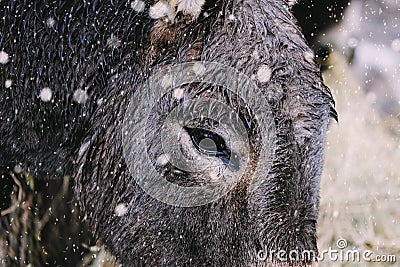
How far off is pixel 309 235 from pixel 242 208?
0.14 metres

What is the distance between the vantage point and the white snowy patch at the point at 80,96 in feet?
4.78

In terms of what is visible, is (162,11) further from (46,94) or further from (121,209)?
(121,209)

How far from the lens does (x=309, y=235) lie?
1.31m

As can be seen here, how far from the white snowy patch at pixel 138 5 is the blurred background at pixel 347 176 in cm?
61

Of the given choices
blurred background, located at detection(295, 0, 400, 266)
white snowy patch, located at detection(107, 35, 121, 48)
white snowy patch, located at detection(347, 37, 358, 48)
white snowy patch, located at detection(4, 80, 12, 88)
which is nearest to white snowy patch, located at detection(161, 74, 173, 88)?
white snowy patch, located at detection(107, 35, 121, 48)

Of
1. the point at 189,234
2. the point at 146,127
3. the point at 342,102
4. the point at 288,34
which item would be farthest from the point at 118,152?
the point at 342,102

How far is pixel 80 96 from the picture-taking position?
1460 mm

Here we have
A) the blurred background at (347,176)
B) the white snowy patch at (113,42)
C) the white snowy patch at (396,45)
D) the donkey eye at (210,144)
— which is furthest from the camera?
the white snowy patch at (396,45)

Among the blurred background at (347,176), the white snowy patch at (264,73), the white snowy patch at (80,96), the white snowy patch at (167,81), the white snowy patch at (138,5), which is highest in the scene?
the white snowy patch at (264,73)

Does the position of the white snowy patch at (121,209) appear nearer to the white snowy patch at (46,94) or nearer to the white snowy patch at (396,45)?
the white snowy patch at (46,94)

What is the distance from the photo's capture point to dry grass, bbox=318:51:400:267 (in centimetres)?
208

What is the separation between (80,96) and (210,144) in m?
0.34

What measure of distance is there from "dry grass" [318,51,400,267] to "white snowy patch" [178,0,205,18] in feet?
2.76

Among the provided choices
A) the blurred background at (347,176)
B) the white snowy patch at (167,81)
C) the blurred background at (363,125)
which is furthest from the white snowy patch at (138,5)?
the blurred background at (363,125)
